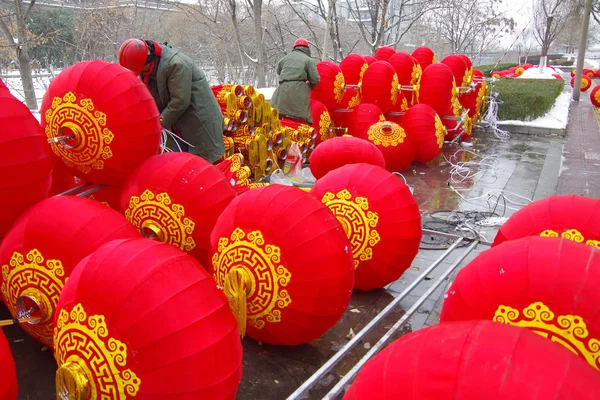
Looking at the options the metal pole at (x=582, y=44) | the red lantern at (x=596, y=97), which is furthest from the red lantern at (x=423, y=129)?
the red lantern at (x=596, y=97)

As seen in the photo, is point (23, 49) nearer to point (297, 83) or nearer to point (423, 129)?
point (297, 83)

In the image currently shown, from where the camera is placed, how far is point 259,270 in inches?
120

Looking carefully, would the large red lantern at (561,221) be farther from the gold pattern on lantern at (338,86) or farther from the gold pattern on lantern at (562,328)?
the gold pattern on lantern at (338,86)

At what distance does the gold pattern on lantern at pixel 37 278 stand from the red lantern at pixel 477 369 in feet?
6.75

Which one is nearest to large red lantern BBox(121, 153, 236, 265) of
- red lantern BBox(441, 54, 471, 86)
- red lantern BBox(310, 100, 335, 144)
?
red lantern BBox(310, 100, 335, 144)

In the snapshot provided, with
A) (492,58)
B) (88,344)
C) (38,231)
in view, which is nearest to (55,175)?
(38,231)

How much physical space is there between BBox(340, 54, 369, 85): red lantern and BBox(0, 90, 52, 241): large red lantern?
25.0ft

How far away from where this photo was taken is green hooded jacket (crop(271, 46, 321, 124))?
835 centimetres

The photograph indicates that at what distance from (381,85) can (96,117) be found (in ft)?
21.3

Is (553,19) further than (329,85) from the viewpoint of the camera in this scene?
Yes

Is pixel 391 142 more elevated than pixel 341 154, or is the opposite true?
pixel 341 154

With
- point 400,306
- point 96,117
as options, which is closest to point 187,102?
point 96,117

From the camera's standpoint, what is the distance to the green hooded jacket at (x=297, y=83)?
8.35 meters

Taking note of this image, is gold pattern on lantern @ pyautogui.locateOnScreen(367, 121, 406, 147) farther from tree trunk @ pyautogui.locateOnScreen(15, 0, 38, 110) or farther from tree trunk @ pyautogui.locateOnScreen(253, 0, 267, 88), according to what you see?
tree trunk @ pyautogui.locateOnScreen(253, 0, 267, 88)
